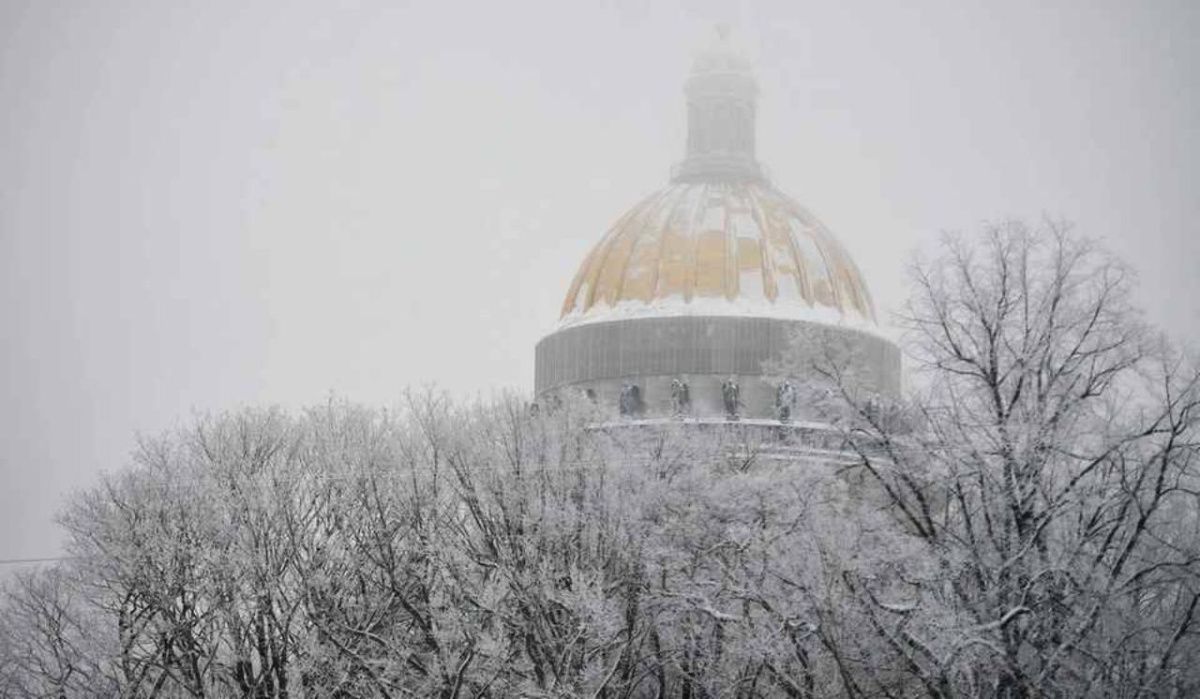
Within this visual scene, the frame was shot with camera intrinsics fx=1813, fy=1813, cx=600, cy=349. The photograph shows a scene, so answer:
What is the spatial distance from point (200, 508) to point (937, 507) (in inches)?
656

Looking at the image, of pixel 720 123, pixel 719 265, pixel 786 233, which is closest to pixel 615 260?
pixel 719 265

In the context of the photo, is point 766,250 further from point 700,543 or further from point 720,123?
point 700,543

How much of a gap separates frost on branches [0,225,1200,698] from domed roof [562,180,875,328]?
16.1 m

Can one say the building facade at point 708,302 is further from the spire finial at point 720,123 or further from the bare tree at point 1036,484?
the bare tree at point 1036,484

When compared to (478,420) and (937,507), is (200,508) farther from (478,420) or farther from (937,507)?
(937,507)

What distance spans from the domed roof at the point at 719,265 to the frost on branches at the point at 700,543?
16.1m

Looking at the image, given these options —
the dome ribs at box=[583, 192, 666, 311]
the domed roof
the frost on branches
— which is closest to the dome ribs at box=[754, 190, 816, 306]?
the domed roof

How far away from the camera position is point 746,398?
61.5 meters

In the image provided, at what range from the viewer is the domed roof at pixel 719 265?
6456 cm

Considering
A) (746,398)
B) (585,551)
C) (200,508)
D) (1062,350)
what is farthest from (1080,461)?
(746,398)

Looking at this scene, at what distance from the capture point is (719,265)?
65312mm

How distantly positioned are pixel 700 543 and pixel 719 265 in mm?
28363

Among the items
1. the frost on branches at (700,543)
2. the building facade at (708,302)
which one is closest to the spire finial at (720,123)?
the building facade at (708,302)

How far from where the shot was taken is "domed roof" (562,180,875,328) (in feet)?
212
